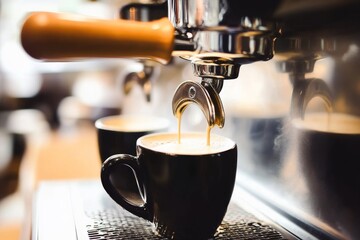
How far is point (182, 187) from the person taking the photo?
0.45 meters

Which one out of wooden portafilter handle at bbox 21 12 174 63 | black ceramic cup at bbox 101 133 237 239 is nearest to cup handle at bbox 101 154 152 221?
black ceramic cup at bbox 101 133 237 239

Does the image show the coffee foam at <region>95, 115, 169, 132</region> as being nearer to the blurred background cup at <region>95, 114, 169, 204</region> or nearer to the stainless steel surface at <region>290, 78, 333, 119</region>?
the blurred background cup at <region>95, 114, 169, 204</region>

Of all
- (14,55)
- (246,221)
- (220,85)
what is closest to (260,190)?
(246,221)

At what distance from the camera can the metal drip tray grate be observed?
49cm

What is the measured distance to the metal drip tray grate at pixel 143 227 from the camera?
49 cm

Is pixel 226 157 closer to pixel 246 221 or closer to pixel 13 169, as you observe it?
pixel 246 221

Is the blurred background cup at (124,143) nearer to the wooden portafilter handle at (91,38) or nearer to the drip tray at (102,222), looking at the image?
the drip tray at (102,222)

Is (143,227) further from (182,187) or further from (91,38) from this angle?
(91,38)

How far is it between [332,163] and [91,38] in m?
0.28

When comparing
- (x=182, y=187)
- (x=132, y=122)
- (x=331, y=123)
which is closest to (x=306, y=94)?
(x=331, y=123)

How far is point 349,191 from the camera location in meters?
0.47

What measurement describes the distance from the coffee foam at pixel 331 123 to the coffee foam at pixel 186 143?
96 millimetres

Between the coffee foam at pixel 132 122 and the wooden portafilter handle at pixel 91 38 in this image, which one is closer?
the wooden portafilter handle at pixel 91 38

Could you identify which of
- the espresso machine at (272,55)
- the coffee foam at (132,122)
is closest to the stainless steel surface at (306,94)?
the espresso machine at (272,55)
